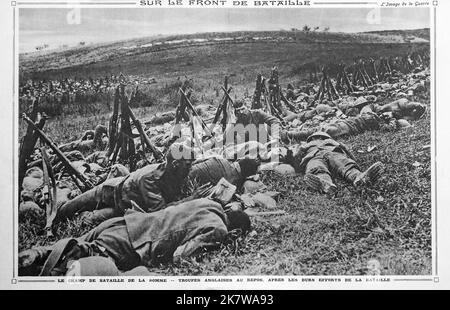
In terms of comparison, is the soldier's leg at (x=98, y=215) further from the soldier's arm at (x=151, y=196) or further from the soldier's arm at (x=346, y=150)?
the soldier's arm at (x=346, y=150)

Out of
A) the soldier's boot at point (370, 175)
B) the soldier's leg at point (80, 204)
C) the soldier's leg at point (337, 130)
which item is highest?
the soldier's leg at point (337, 130)

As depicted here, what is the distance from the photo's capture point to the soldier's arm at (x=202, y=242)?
14.4 ft

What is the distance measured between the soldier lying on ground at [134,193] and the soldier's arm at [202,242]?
0.38 meters

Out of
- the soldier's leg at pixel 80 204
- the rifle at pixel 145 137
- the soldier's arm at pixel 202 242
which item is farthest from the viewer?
the rifle at pixel 145 137

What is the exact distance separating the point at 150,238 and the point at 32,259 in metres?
1.02

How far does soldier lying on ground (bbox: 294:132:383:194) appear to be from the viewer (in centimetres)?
454

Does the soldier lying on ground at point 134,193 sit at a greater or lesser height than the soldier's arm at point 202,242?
greater

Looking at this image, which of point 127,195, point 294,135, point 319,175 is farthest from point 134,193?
point 319,175

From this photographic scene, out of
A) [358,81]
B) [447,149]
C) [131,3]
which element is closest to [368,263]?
[447,149]

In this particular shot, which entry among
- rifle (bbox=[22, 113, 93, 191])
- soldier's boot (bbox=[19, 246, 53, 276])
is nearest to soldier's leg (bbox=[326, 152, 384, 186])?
rifle (bbox=[22, 113, 93, 191])

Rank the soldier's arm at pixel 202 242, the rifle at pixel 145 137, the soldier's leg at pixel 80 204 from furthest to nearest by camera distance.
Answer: the rifle at pixel 145 137, the soldier's leg at pixel 80 204, the soldier's arm at pixel 202 242

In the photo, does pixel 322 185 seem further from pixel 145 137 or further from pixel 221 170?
pixel 145 137

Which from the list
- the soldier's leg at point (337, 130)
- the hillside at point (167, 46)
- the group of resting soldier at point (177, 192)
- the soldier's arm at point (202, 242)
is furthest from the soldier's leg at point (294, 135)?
the soldier's arm at point (202, 242)

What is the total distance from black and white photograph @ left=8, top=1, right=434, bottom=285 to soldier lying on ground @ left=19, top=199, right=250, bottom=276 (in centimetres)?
1
